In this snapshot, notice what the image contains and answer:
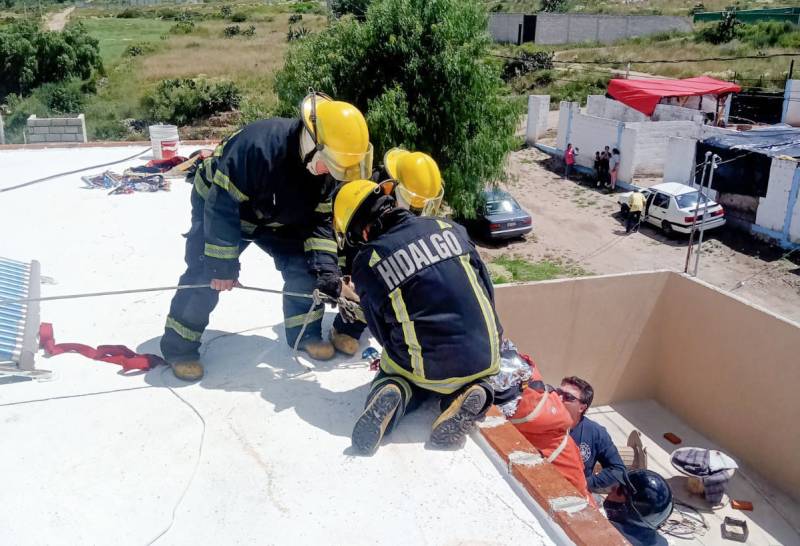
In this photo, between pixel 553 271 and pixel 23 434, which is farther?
pixel 553 271

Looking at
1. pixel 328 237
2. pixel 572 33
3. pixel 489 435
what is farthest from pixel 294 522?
pixel 572 33

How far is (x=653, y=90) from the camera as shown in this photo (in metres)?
23.5

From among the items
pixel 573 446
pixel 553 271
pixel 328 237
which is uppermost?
pixel 328 237

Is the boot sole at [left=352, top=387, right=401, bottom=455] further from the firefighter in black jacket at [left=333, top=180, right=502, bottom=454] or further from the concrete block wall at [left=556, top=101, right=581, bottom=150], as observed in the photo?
the concrete block wall at [left=556, top=101, right=581, bottom=150]

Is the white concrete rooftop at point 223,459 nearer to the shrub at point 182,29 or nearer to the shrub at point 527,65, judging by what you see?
the shrub at point 527,65

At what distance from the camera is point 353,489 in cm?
325

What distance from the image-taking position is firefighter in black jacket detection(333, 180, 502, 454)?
339 centimetres

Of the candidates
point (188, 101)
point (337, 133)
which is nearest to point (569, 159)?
point (188, 101)

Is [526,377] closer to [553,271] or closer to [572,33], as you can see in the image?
[553,271]

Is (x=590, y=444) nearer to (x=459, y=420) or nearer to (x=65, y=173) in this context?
(x=459, y=420)

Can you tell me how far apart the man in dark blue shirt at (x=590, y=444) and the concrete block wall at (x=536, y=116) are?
2309 cm

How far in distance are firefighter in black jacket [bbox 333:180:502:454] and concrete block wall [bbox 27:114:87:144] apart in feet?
31.8

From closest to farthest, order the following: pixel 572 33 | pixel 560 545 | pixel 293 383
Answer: pixel 560 545 → pixel 293 383 → pixel 572 33

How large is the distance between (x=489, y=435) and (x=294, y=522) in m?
1.14
